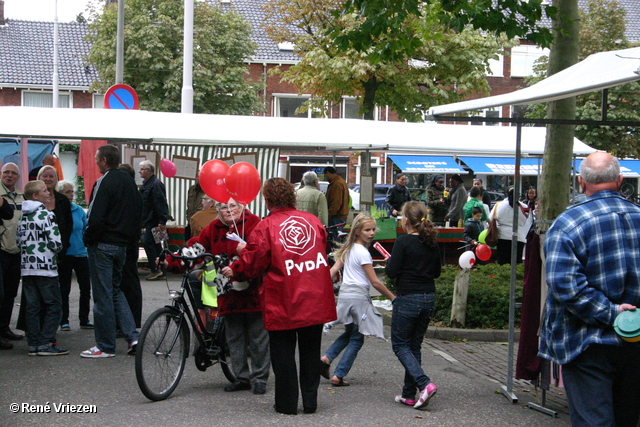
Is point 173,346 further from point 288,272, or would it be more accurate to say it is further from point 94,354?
point 94,354

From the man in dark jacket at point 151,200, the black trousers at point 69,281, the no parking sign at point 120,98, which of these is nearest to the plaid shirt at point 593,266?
the black trousers at point 69,281

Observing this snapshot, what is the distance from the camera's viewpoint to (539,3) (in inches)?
385

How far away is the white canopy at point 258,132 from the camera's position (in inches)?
460

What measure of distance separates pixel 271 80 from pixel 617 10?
17.5 metres

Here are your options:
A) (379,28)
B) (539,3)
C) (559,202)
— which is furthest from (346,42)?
(559,202)

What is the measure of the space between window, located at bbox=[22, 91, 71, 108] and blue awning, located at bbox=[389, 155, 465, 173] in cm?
1838

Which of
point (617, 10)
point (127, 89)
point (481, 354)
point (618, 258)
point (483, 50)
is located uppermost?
point (617, 10)

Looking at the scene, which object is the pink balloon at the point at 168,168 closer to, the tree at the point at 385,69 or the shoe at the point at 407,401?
the shoe at the point at 407,401

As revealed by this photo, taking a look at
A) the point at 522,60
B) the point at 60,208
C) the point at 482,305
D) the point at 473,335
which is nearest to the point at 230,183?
the point at 60,208

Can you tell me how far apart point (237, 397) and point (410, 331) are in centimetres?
143

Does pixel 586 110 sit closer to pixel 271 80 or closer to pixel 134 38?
pixel 271 80

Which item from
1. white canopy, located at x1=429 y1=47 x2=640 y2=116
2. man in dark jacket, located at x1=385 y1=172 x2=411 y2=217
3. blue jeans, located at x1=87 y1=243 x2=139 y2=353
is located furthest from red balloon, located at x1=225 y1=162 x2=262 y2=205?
man in dark jacket, located at x1=385 y1=172 x2=411 y2=217

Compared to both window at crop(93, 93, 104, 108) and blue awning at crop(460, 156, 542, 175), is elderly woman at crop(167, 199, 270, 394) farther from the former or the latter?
window at crop(93, 93, 104, 108)

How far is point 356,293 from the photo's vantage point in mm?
6324
